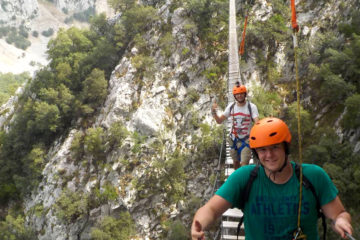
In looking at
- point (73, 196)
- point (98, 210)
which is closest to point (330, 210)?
point (98, 210)

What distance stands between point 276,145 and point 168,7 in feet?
66.5

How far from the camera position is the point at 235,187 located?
72.2 inches

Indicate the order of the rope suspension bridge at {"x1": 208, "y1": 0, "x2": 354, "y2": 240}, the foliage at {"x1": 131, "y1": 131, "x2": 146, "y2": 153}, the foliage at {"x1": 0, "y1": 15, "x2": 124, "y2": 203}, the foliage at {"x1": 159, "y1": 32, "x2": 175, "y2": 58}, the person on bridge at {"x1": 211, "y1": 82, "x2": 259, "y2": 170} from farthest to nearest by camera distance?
the foliage at {"x1": 0, "y1": 15, "x2": 124, "y2": 203}
the foliage at {"x1": 159, "y1": 32, "x2": 175, "y2": 58}
the foliage at {"x1": 131, "y1": 131, "x2": 146, "y2": 153}
the person on bridge at {"x1": 211, "y1": 82, "x2": 259, "y2": 170}
the rope suspension bridge at {"x1": 208, "y1": 0, "x2": 354, "y2": 240}

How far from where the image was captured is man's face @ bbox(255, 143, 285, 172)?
72.9 inches

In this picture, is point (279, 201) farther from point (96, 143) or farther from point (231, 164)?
point (96, 143)

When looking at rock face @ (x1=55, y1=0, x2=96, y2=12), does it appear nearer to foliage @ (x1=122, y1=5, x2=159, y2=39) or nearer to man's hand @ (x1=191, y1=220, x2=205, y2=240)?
foliage @ (x1=122, y1=5, x2=159, y2=39)

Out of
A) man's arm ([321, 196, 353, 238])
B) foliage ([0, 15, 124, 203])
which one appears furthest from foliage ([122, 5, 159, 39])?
man's arm ([321, 196, 353, 238])

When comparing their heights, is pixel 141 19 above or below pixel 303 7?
above

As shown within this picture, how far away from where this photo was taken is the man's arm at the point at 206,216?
1696 mm

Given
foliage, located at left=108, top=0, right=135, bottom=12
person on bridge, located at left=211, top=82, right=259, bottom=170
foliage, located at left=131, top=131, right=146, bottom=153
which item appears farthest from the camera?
foliage, located at left=108, top=0, right=135, bottom=12

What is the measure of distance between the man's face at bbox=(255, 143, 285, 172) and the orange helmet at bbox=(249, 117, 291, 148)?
0.04 metres

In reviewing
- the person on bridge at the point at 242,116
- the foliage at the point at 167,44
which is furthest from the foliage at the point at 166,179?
A: the person on bridge at the point at 242,116

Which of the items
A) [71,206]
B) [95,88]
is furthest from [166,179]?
[95,88]

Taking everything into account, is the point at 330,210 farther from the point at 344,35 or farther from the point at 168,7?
the point at 168,7
